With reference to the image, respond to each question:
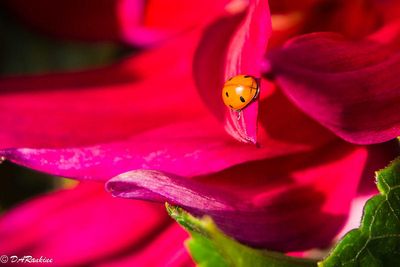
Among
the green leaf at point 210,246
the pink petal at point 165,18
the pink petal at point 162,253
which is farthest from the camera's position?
the pink petal at point 165,18

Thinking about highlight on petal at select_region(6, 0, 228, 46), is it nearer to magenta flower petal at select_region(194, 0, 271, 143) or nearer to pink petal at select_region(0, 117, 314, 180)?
magenta flower petal at select_region(194, 0, 271, 143)

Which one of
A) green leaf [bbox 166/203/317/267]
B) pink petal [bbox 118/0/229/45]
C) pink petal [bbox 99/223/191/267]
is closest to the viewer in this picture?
green leaf [bbox 166/203/317/267]

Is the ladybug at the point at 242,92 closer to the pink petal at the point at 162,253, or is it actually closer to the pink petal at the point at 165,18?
the pink petal at the point at 162,253

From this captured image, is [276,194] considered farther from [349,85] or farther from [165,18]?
A: [165,18]

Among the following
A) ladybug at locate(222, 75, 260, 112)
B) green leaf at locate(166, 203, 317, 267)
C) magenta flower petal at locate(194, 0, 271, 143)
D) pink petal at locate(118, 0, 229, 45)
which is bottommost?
green leaf at locate(166, 203, 317, 267)

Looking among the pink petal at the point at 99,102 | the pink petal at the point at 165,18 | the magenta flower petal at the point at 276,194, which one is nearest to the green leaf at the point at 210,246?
the magenta flower petal at the point at 276,194

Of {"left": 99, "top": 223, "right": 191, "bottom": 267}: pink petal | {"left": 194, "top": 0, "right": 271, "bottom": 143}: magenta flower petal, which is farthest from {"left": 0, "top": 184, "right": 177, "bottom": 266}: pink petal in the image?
{"left": 194, "top": 0, "right": 271, "bottom": 143}: magenta flower petal

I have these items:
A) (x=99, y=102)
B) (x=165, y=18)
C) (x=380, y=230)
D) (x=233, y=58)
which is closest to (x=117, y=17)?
(x=165, y=18)

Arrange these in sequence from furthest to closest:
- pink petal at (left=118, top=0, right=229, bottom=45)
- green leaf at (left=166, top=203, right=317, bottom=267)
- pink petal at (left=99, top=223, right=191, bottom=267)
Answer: pink petal at (left=118, top=0, right=229, bottom=45)
pink petal at (left=99, top=223, right=191, bottom=267)
green leaf at (left=166, top=203, right=317, bottom=267)
